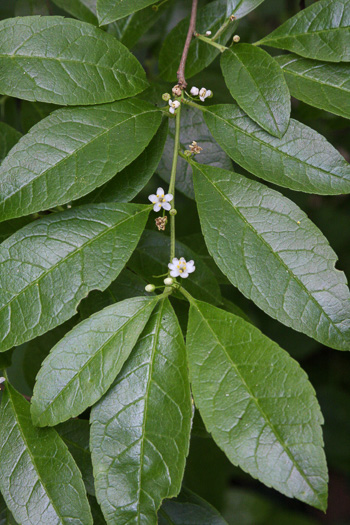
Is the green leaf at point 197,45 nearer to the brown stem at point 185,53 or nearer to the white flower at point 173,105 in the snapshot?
the brown stem at point 185,53

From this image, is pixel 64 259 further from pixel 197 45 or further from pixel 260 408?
pixel 197 45

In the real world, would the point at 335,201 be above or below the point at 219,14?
below

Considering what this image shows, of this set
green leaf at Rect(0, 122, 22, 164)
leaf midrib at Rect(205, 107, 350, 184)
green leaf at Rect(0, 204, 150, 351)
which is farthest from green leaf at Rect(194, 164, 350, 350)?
green leaf at Rect(0, 122, 22, 164)

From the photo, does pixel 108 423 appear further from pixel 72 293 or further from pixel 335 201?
pixel 335 201

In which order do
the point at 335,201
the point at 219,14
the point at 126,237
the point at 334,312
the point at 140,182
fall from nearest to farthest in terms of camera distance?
the point at 334,312 < the point at 126,237 < the point at 140,182 < the point at 219,14 < the point at 335,201

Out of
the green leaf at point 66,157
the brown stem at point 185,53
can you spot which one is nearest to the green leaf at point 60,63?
the green leaf at point 66,157

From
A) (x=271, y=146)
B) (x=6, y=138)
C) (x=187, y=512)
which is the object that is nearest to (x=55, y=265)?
(x=271, y=146)

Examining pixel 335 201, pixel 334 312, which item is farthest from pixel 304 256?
pixel 335 201
